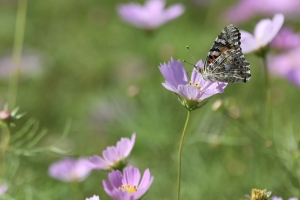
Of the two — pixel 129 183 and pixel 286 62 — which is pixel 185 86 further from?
A: pixel 286 62

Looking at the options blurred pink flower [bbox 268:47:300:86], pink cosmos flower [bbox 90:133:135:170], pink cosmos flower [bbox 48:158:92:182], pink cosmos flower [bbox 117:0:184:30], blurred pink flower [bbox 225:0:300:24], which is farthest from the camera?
blurred pink flower [bbox 225:0:300:24]

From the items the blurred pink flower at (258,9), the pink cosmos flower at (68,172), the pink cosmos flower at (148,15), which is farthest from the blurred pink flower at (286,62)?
the pink cosmos flower at (68,172)

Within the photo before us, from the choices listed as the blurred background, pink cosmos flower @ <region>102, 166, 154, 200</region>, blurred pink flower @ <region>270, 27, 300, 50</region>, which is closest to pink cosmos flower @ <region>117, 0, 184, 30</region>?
the blurred background

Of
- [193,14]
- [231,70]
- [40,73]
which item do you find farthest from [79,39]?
[231,70]

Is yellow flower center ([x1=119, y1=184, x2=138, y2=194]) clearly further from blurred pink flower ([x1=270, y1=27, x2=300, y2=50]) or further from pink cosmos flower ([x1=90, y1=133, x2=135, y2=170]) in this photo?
blurred pink flower ([x1=270, y1=27, x2=300, y2=50])

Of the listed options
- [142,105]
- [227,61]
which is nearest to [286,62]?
[142,105]

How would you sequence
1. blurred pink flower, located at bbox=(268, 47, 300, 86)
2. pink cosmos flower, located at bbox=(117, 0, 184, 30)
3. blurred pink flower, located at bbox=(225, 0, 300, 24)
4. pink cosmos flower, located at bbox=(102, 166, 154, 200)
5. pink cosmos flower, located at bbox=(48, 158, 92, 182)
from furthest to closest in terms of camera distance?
blurred pink flower, located at bbox=(225, 0, 300, 24) < blurred pink flower, located at bbox=(268, 47, 300, 86) < pink cosmos flower, located at bbox=(117, 0, 184, 30) < pink cosmos flower, located at bbox=(48, 158, 92, 182) < pink cosmos flower, located at bbox=(102, 166, 154, 200)

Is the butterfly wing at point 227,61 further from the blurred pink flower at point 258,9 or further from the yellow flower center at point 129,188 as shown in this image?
the blurred pink flower at point 258,9
